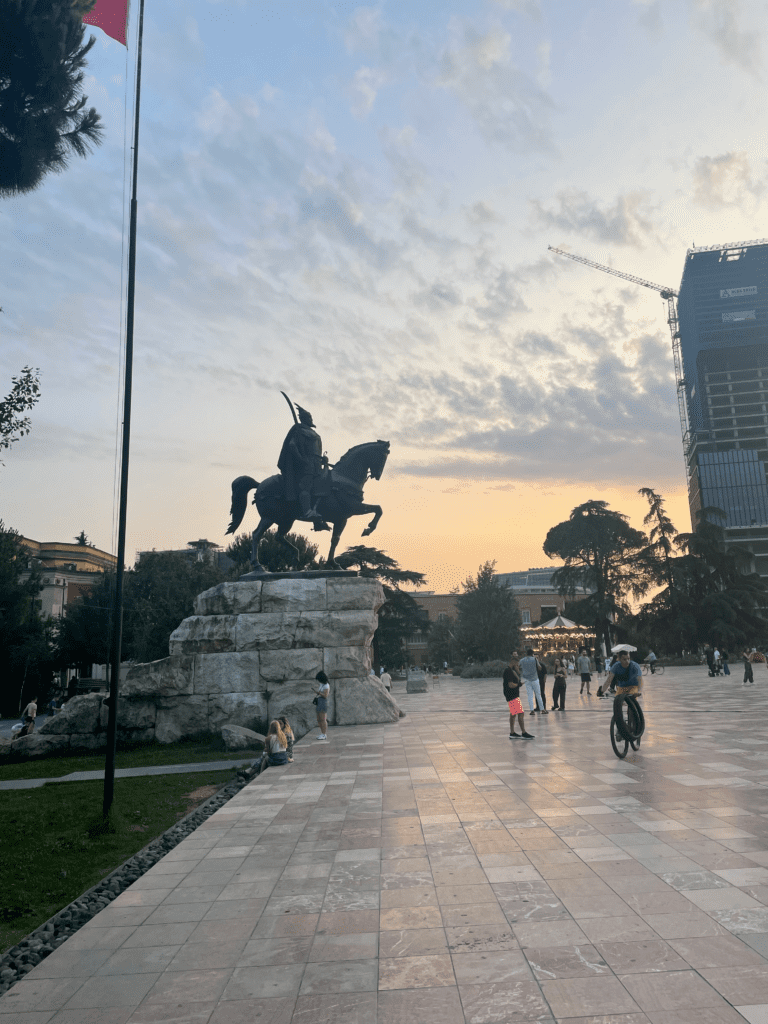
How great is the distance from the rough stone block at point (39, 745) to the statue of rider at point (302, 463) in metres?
7.59

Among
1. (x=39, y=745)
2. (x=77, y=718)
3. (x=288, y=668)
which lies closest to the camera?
(x=39, y=745)

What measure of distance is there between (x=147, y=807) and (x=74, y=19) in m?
10.5

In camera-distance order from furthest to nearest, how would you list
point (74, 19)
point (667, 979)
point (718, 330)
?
point (718, 330)
point (74, 19)
point (667, 979)

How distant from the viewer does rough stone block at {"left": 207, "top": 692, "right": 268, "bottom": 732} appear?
16.4 meters

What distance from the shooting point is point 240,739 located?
48.5ft

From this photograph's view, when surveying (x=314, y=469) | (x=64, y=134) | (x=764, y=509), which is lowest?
(x=314, y=469)

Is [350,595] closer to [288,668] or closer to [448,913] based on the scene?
[288,668]

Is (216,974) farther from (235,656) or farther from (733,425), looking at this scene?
(733,425)

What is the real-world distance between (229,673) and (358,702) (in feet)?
10.2

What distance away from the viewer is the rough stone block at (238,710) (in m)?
16.4

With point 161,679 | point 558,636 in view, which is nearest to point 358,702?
point 161,679

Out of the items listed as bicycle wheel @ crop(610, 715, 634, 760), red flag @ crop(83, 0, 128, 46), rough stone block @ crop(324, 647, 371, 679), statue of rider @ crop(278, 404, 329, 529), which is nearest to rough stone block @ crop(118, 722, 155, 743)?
rough stone block @ crop(324, 647, 371, 679)

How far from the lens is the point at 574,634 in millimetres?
56000

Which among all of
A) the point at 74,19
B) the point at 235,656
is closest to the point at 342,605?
the point at 235,656
